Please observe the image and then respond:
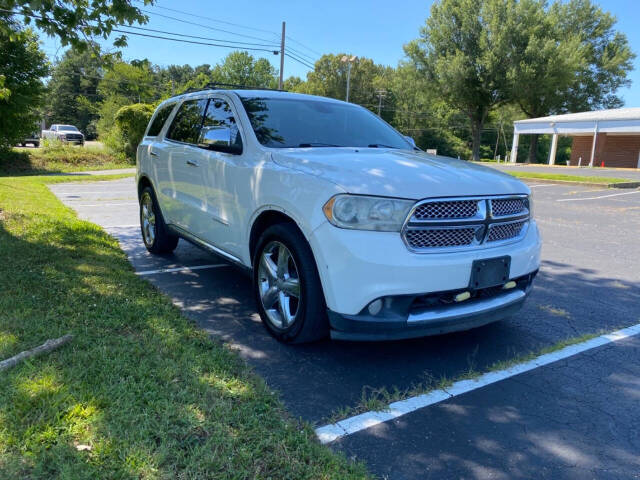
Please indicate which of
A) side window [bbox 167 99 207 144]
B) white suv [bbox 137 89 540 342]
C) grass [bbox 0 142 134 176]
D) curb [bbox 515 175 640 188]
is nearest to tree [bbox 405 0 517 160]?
curb [bbox 515 175 640 188]

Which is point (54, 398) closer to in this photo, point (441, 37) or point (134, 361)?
point (134, 361)

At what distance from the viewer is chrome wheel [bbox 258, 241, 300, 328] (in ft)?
11.2

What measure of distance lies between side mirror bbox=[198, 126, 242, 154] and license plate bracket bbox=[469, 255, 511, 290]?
2.06 m

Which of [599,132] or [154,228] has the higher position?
[599,132]

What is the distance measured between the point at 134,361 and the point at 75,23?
4.66 meters

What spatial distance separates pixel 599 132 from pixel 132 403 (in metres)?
42.3

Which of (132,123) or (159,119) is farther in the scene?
(132,123)

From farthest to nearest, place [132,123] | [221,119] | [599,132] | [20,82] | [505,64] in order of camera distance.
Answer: [505,64]
[599,132]
[132,123]
[20,82]
[221,119]

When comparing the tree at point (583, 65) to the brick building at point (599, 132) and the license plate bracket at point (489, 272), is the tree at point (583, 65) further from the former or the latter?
the license plate bracket at point (489, 272)

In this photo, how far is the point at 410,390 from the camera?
9.84 ft

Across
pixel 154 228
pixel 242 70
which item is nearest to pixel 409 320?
pixel 154 228

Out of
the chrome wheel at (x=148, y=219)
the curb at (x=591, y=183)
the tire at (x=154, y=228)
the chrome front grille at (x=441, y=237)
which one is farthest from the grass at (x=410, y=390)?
the curb at (x=591, y=183)

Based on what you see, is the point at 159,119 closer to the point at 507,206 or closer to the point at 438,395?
the point at 507,206

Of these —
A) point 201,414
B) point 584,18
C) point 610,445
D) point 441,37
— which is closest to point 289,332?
point 201,414
